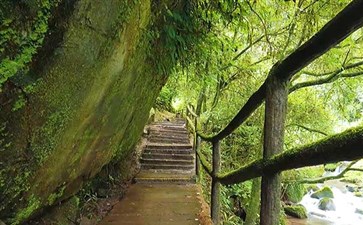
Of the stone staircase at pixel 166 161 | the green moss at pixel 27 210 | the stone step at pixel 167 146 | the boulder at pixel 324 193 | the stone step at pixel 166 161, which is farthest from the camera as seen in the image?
the boulder at pixel 324 193

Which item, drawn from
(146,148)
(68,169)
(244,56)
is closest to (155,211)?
(68,169)

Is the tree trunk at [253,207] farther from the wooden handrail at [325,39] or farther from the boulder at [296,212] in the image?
the boulder at [296,212]

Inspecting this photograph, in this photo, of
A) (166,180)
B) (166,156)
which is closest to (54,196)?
(166,180)

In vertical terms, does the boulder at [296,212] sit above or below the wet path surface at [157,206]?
below

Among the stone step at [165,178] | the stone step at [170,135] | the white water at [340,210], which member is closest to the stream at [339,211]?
the white water at [340,210]

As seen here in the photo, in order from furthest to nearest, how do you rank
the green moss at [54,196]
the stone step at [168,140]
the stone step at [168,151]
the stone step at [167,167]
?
the stone step at [168,140], the stone step at [168,151], the stone step at [167,167], the green moss at [54,196]

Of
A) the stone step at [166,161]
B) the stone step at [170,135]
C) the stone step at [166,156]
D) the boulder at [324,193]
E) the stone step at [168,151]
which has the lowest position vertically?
the boulder at [324,193]

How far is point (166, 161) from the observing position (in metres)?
7.91

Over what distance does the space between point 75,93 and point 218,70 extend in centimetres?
360

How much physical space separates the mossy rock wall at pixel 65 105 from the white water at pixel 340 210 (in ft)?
46.4

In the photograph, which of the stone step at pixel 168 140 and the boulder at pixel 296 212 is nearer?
the stone step at pixel 168 140

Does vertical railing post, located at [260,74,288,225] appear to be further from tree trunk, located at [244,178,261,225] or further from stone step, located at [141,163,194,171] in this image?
stone step, located at [141,163,194,171]

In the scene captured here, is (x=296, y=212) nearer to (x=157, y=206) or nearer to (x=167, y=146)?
(x=167, y=146)

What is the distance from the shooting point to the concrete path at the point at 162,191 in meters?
4.19
